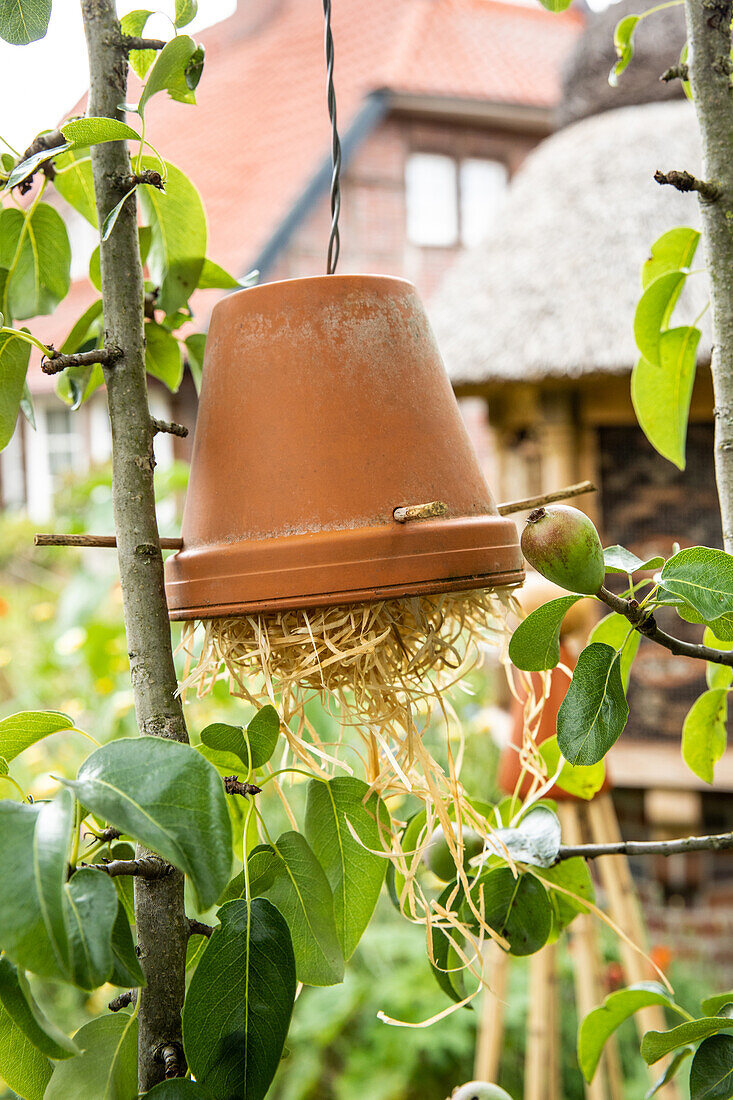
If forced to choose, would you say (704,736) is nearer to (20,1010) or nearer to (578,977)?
(20,1010)

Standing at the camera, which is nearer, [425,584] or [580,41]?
[425,584]

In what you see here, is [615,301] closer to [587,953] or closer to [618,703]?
[587,953]

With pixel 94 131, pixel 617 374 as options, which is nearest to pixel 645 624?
pixel 94 131

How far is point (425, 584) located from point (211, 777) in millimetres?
161

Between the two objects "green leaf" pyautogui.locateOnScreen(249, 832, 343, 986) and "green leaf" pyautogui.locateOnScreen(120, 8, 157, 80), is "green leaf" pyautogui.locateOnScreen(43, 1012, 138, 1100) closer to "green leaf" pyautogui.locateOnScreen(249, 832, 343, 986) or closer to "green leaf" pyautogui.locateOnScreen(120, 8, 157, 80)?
"green leaf" pyautogui.locateOnScreen(249, 832, 343, 986)

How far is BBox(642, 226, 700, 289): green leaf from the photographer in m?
0.66

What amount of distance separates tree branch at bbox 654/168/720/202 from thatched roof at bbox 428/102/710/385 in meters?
1.92

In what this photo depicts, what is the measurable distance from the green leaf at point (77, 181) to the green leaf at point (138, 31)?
0.24 feet

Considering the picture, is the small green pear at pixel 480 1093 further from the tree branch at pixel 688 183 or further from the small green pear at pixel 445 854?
the tree branch at pixel 688 183

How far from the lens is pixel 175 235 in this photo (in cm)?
64

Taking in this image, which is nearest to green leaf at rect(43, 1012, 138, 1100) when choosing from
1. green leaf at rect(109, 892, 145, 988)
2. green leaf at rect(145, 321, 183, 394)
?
green leaf at rect(109, 892, 145, 988)

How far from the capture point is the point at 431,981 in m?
2.14

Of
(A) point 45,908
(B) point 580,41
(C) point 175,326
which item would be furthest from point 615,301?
(A) point 45,908

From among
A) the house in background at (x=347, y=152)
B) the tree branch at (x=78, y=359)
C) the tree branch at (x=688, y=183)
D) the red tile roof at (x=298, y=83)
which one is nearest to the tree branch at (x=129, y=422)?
the tree branch at (x=78, y=359)
